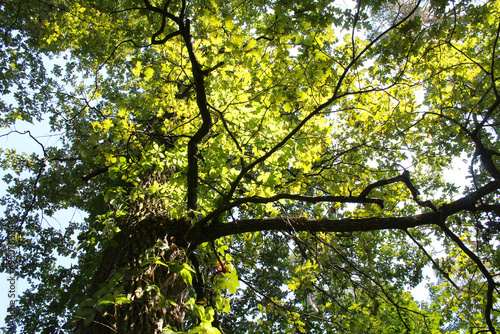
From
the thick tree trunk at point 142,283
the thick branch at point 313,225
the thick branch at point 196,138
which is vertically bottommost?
the thick tree trunk at point 142,283

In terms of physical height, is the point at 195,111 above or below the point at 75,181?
below

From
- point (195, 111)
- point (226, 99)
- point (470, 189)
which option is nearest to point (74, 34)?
point (195, 111)

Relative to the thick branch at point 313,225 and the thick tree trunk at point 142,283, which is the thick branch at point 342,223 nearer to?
the thick branch at point 313,225

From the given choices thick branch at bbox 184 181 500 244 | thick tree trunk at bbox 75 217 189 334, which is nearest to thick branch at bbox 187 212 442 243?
thick branch at bbox 184 181 500 244

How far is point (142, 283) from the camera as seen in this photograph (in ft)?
7.93

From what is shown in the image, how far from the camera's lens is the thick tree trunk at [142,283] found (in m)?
2.11

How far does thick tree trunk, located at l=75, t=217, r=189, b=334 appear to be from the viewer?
6.93ft

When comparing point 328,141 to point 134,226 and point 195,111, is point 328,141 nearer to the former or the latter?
point 195,111

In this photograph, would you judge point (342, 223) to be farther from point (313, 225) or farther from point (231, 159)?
point (231, 159)

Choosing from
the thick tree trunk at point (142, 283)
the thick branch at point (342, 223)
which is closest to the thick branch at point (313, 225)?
the thick branch at point (342, 223)

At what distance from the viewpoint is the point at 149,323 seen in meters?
2.20

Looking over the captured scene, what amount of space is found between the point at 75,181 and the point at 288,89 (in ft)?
17.2

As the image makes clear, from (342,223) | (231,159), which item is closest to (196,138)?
(231,159)

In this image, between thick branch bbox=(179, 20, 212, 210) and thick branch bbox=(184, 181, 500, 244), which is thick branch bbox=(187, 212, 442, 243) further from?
thick branch bbox=(179, 20, 212, 210)
